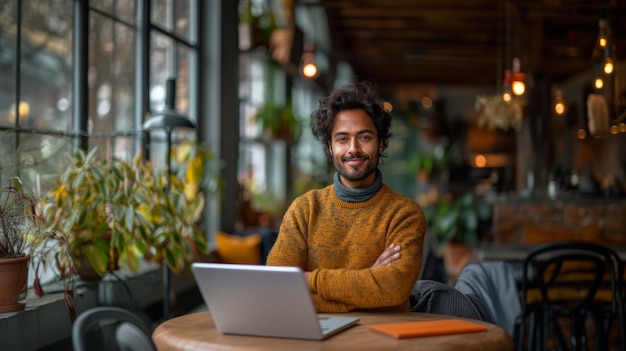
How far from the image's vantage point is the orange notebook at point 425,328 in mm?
1976

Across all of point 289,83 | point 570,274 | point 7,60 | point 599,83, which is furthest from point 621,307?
point 289,83

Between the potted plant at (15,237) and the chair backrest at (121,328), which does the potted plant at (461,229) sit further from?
the chair backrest at (121,328)

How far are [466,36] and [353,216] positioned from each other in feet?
34.8

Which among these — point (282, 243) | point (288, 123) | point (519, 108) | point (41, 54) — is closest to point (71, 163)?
point (41, 54)

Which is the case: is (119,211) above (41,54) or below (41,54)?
below

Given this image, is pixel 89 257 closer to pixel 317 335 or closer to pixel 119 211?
pixel 119 211

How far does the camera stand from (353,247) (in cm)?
236

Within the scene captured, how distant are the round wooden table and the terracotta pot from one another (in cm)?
106

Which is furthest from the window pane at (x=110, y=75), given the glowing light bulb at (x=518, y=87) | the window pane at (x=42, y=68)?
the glowing light bulb at (x=518, y=87)

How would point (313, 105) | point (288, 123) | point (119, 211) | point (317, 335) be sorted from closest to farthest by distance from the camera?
point (317, 335), point (119, 211), point (288, 123), point (313, 105)

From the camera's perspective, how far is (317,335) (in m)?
1.95

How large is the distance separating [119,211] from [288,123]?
5.51 metres

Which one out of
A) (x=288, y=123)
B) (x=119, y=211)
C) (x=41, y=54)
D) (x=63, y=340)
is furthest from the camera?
(x=288, y=123)

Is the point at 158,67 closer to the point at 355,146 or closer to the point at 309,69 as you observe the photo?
the point at 309,69
